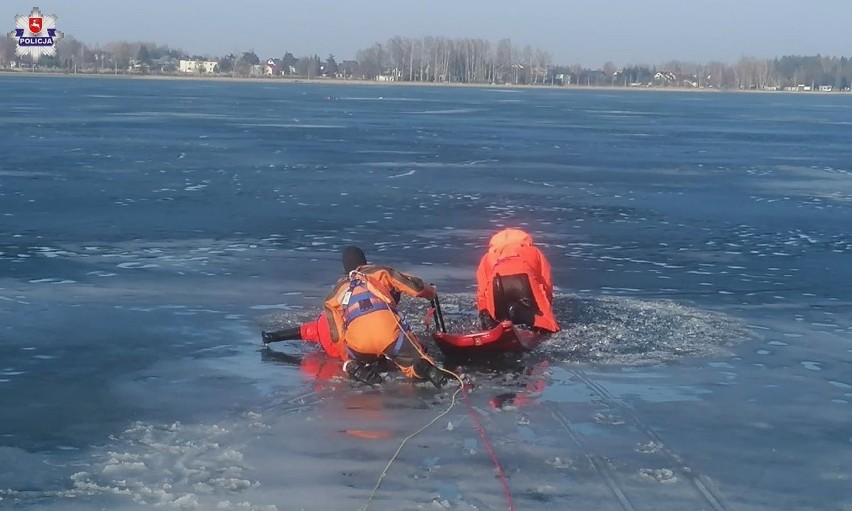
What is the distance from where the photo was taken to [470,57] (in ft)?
631

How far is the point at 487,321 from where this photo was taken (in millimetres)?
9602

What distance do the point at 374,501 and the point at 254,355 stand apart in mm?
3432

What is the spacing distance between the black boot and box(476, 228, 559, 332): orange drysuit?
1748 mm

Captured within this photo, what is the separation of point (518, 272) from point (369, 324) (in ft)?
6.45

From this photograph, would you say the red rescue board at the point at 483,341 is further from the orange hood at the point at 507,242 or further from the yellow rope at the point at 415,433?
the orange hood at the point at 507,242

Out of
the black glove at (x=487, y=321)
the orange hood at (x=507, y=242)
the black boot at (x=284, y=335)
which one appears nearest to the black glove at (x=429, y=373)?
the black boot at (x=284, y=335)

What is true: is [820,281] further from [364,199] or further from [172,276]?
[364,199]

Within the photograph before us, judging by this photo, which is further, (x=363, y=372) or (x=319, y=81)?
(x=319, y=81)

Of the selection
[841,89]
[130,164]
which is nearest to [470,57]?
[841,89]

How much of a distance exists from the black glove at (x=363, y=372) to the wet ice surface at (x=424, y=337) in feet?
0.32

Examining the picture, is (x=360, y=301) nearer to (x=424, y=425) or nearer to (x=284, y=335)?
(x=284, y=335)

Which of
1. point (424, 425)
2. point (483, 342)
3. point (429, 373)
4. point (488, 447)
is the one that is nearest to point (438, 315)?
point (483, 342)

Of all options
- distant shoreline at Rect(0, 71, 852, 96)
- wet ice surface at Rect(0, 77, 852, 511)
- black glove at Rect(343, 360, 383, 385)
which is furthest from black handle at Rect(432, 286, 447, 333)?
distant shoreline at Rect(0, 71, 852, 96)

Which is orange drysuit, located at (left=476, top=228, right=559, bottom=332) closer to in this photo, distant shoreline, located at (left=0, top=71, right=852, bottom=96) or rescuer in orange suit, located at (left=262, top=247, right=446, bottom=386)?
rescuer in orange suit, located at (left=262, top=247, right=446, bottom=386)
